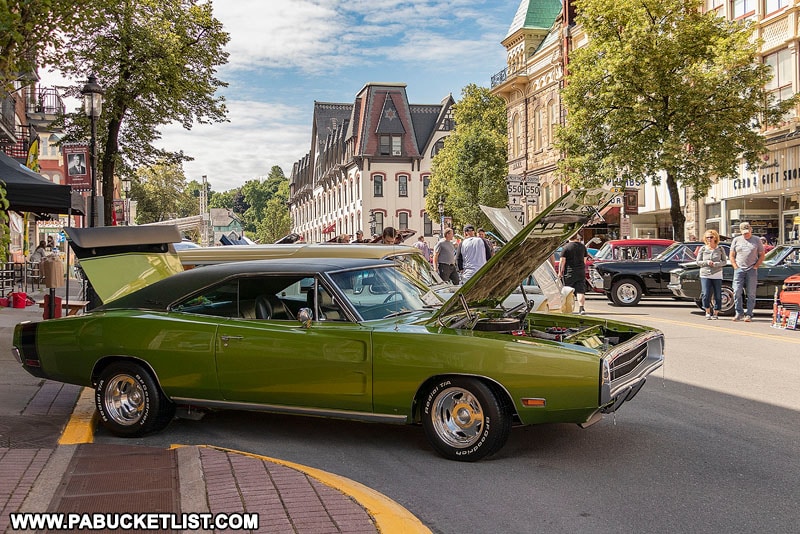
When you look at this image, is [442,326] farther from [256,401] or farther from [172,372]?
[172,372]

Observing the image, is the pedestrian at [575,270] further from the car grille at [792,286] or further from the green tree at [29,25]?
the green tree at [29,25]

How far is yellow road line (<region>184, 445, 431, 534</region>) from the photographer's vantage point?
4.39 m

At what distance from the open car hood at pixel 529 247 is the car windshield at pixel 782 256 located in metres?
13.3

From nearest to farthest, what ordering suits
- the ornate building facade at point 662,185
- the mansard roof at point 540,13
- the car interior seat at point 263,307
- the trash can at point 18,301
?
the car interior seat at point 263,307
the trash can at point 18,301
the ornate building facade at point 662,185
the mansard roof at point 540,13

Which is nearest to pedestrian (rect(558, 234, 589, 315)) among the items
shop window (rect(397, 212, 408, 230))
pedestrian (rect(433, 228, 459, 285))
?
pedestrian (rect(433, 228, 459, 285))

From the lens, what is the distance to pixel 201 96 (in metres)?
31.2

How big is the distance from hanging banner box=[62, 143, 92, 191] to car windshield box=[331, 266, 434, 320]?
1579 centimetres

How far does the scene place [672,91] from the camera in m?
29.2

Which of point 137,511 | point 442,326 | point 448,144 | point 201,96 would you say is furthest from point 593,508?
point 448,144

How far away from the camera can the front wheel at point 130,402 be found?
672 cm

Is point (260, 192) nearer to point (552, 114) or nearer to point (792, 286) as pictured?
point (552, 114)

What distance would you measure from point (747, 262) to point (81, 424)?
13335mm

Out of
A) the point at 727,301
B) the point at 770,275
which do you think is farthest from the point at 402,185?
the point at 770,275

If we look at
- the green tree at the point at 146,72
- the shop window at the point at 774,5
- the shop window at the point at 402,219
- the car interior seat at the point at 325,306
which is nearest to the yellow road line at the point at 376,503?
the car interior seat at the point at 325,306
